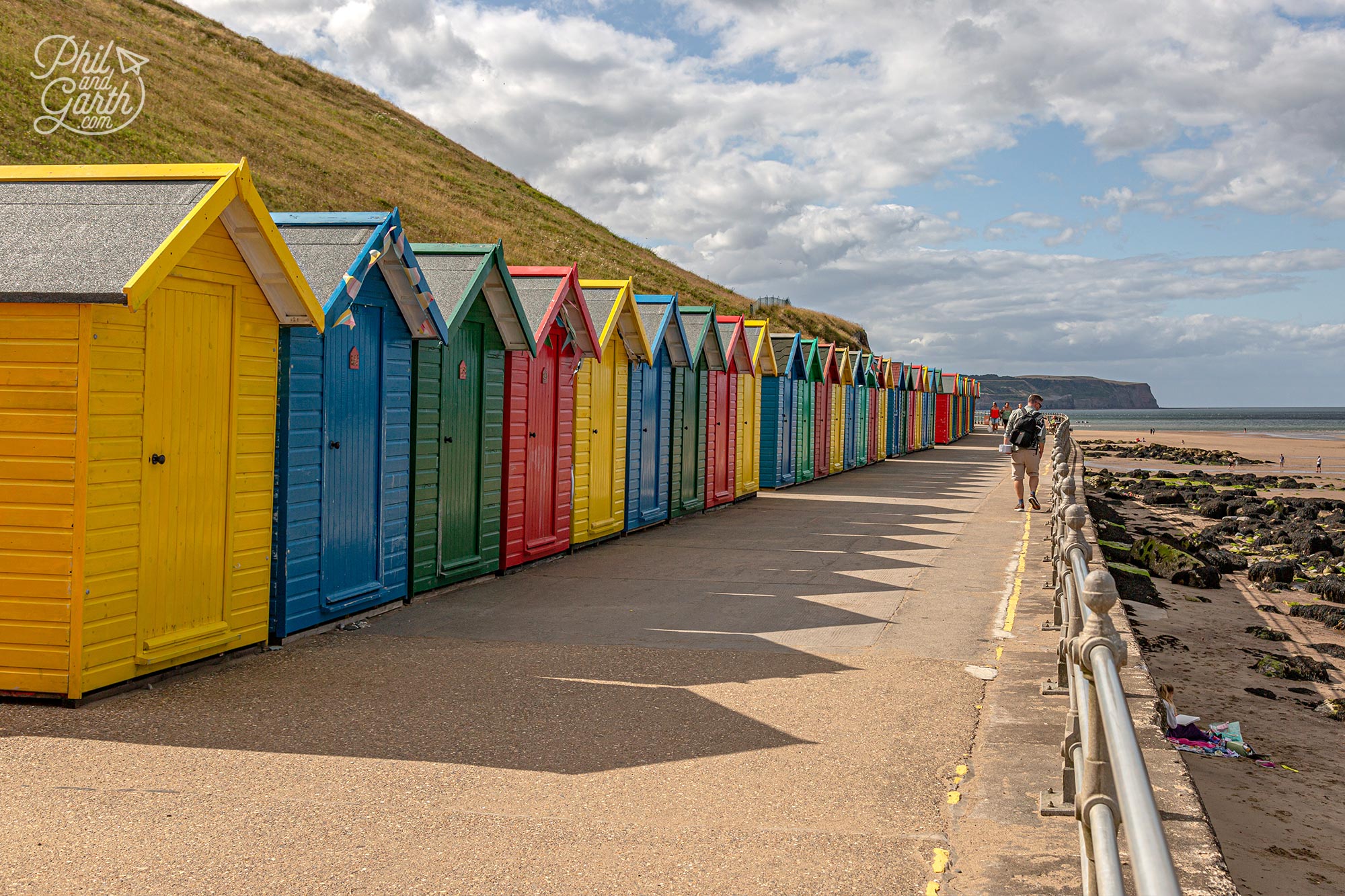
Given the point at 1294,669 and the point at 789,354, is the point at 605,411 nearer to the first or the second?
the point at 1294,669

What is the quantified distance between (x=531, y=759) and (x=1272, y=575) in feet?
44.3

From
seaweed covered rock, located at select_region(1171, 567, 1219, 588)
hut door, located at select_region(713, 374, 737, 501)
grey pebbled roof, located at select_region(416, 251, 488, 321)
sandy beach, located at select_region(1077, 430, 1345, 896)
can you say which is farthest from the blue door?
seaweed covered rock, located at select_region(1171, 567, 1219, 588)

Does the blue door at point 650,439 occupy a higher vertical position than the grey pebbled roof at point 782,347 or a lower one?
lower

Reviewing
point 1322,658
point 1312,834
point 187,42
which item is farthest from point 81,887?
point 187,42

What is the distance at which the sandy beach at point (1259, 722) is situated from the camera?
565cm

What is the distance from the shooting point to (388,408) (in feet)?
29.9

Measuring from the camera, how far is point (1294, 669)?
9883mm

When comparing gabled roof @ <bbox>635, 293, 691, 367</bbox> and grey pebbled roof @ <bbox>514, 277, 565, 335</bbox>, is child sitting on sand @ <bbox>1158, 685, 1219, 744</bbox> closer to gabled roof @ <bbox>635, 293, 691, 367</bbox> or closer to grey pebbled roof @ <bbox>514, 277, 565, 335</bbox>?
grey pebbled roof @ <bbox>514, 277, 565, 335</bbox>

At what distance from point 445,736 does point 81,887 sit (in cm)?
205

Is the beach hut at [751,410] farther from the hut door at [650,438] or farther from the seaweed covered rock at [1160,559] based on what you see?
the seaweed covered rock at [1160,559]

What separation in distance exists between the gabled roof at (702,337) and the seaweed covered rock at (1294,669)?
927 centimetres

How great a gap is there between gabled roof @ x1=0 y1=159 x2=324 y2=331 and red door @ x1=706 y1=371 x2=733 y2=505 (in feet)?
38.2

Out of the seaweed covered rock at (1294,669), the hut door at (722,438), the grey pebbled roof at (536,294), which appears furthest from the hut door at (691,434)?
the seaweed covered rock at (1294,669)
